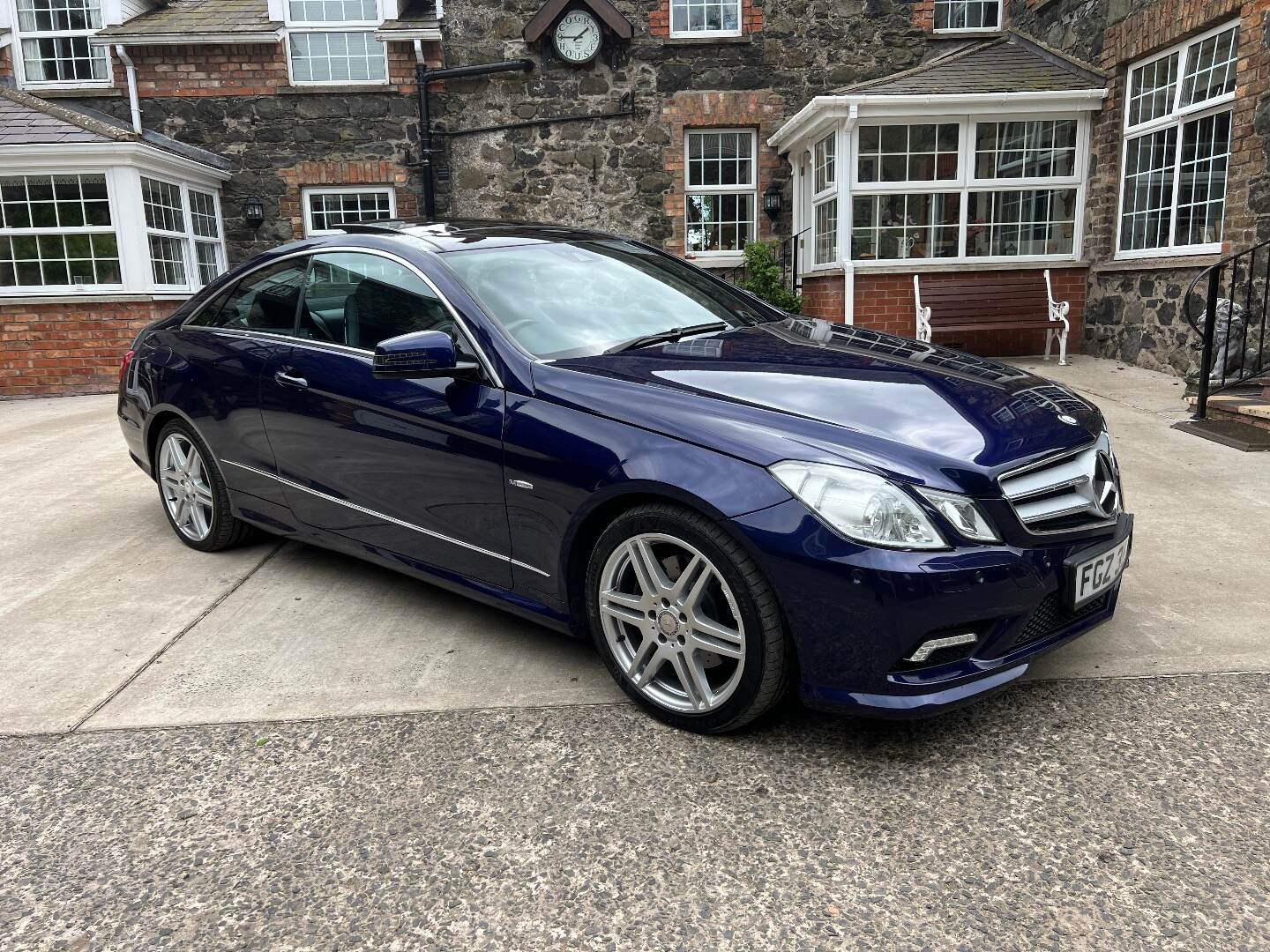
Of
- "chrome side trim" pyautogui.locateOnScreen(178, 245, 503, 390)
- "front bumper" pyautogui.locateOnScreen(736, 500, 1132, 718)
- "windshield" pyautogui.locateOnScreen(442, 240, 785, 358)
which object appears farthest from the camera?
"windshield" pyautogui.locateOnScreen(442, 240, 785, 358)

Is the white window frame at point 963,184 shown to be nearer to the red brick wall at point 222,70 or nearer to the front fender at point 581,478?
the red brick wall at point 222,70

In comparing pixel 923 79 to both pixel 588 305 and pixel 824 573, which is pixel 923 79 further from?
pixel 824 573

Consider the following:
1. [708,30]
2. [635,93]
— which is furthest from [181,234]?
[708,30]

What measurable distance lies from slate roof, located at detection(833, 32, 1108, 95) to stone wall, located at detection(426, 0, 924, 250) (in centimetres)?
160

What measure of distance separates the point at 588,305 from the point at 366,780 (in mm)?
1839

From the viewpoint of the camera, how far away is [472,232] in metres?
3.94

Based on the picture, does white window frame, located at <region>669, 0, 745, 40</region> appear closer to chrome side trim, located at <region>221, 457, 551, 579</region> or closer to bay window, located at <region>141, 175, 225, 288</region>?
bay window, located at <region>141, 175, 225, 288</region>

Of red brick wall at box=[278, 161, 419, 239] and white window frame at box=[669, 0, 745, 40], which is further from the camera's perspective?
red brick wall at box=[278, 161, 419, 239]

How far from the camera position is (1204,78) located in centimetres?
925

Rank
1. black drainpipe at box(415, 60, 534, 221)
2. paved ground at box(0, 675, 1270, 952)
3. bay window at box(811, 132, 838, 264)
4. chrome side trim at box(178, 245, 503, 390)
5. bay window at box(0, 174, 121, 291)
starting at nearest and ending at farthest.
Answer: paved ground at box(0, 675, 1270, 952), chrome side trim at box(178, 245, 503, 390), bay window at box(0, 174, 121, 291), bay window at box(811, 132, 838, 264), black drainpipe at box(415, 60, 534, 221)

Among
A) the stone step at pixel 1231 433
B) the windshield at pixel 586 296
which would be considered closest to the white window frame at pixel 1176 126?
the stone step at pixel 1231 433

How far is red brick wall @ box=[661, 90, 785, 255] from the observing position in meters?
13.8

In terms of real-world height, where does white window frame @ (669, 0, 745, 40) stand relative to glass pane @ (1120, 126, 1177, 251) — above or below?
above

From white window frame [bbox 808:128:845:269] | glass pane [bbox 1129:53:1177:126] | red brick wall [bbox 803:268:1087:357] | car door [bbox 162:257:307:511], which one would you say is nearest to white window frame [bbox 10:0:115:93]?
white window frame [bbox 808:128:845:269]
